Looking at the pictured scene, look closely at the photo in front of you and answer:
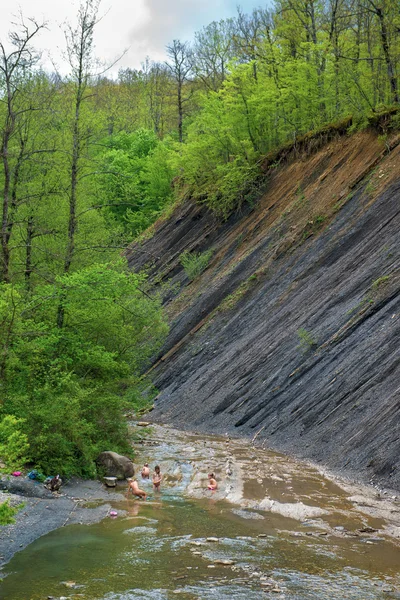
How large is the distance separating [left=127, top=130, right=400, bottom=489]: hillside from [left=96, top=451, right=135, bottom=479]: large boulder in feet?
15.5

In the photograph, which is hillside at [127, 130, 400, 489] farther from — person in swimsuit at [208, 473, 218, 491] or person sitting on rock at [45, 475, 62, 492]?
person sitting on rock at [45, 475, 62, 492]

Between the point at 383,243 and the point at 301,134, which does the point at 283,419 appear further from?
the point at 301,134

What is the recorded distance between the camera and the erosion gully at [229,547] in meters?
8.88

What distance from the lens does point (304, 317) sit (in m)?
24.4

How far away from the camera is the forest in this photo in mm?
16328

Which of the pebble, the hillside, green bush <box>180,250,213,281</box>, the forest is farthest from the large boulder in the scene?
green bush <box>180,250,213,281</box>

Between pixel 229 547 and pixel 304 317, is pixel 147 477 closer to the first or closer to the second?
pixel 229 547

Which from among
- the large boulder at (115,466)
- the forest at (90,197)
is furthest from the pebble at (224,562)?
the large boulder at (115,466)

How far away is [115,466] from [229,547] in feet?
21.8

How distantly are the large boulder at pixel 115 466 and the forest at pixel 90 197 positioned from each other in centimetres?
36

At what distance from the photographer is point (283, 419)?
67.5ft

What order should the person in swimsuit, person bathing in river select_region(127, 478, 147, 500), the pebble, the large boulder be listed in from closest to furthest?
the pebble → person bathing in river select_region(127, 478, 147, 500) → the person in swimsuit → the large boulder

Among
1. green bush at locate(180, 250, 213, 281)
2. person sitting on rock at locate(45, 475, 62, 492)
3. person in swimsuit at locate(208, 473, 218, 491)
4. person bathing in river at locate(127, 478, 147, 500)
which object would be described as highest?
green bush at locate(180, 250, 213, 281)

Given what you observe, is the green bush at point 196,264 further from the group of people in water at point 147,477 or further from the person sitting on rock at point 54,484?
the person sitting on rock at point 54,484
